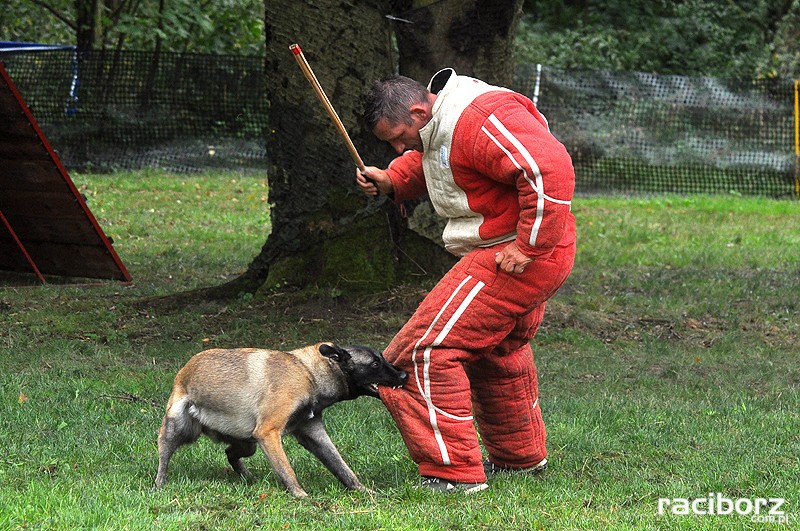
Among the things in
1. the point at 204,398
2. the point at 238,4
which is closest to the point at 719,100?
the point at 238,4

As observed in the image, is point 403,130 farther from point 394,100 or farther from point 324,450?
point 324,450

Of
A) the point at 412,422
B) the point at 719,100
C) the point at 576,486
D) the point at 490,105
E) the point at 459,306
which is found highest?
the point at 490,105

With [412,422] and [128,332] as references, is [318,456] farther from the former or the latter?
[128,332]

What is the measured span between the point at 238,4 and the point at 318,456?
63.0 feet

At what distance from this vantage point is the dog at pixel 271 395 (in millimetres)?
4816

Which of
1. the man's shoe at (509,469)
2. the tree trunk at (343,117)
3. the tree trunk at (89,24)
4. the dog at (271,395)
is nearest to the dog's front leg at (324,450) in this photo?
the dog at (271,395)

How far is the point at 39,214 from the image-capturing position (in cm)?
1054

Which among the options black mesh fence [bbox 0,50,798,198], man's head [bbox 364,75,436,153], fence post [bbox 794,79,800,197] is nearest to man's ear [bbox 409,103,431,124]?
man's head [bbox 364,75,436,153]

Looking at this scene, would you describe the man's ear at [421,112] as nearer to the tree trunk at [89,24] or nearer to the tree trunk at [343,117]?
the tree trunk at [343,117]

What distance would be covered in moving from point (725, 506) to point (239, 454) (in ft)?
7.21

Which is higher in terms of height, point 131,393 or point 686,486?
point 686,486

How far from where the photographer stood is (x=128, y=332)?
8.52m

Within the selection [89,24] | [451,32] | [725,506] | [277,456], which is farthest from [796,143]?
[277,456]

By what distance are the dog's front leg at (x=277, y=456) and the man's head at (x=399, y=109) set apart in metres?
1.41
